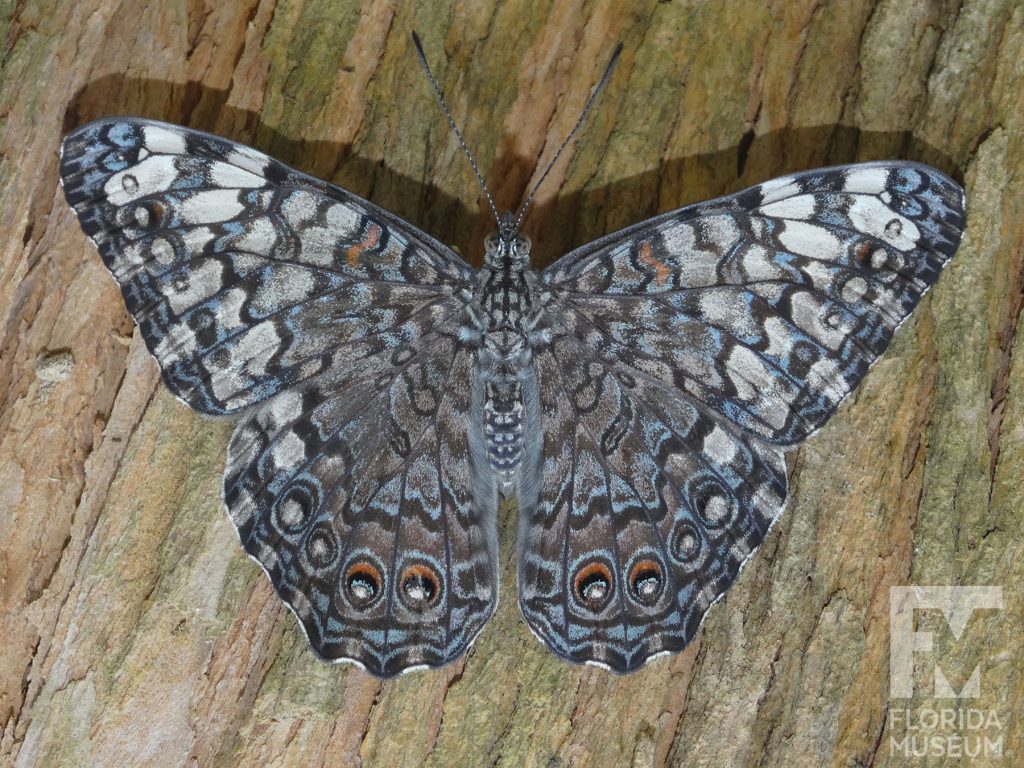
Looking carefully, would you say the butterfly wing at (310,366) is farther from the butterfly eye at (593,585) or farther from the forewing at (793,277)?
the forewing at (793,277)

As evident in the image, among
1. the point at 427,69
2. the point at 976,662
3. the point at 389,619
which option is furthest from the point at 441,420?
the point at 976,662

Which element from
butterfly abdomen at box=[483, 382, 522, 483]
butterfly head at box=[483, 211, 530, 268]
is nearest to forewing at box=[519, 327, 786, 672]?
butterfly abdomen at box=[483, 382, 522, 483]

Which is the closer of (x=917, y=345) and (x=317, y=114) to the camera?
(x=917, y=345)

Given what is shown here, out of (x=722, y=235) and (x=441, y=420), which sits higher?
(x=722, y=235)

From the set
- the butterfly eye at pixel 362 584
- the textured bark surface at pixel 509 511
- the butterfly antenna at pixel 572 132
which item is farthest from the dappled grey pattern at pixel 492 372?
the butterfly antenna at pixel 572 132

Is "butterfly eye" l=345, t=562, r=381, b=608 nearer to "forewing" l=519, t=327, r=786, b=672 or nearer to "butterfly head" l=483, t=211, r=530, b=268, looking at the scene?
"forewing" l=519, t=327, r=786, b=672

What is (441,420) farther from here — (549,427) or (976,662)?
(976,662)

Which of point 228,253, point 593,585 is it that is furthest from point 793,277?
point 228,253

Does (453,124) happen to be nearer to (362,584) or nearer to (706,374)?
(706,374)
